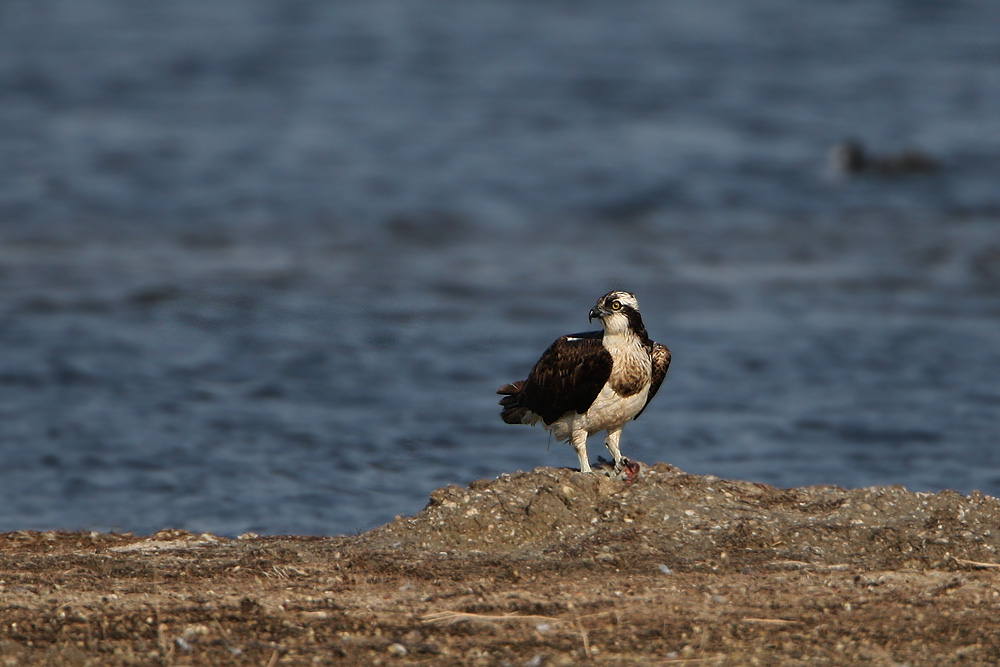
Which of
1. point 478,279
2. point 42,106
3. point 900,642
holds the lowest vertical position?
point 900,642

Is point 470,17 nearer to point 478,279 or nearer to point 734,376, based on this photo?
point 478,279

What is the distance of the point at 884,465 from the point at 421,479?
4.24m

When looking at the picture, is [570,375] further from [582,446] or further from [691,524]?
[691,524]

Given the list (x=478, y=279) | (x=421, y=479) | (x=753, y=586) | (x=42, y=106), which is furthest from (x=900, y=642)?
(x=42, y=106)

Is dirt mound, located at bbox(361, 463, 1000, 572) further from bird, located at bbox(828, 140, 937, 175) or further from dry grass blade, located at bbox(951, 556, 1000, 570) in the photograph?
bird, located at bbox(828, 140, 937, 175)

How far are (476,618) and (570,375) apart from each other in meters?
2.24

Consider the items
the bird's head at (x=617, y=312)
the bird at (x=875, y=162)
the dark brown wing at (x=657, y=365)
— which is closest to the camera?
the bird's head at (x=617, y=312)

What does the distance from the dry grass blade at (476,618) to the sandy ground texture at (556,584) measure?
15 mm

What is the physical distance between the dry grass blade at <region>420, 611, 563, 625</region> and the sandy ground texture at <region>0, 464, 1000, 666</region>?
2 centimetres

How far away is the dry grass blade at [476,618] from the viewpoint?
6719 mm

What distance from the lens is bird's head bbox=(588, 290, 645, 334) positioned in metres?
8.54

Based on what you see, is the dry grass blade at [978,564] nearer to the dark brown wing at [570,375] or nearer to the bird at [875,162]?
the dark brown wing at [570,375]

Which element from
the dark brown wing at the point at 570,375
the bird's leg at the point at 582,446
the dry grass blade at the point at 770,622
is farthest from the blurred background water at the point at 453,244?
the dry grass blade at the point at 770,622

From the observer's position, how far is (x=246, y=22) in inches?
1501
